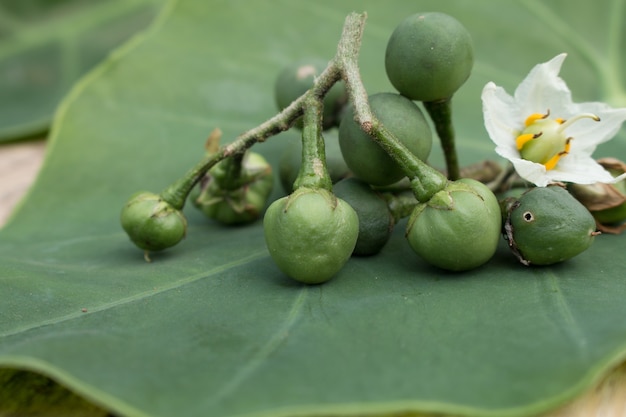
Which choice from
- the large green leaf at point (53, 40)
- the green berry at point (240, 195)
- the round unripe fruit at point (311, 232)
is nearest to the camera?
the round unripe fruit at point (311, 232)

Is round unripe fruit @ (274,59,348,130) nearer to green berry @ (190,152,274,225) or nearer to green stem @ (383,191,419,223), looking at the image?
green berry @ (190,152,274,225)

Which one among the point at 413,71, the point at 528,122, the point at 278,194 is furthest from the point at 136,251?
the point at 528,122

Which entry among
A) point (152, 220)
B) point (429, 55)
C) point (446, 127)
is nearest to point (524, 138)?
point (446, 127)

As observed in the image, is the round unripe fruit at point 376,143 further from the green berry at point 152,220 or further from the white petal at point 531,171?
the green berry at point 152,220

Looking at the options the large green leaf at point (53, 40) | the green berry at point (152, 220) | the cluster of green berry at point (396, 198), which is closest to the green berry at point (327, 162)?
the cluster of green berry at point (396, 198)

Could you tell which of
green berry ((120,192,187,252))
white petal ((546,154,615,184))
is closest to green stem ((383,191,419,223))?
white petal ((546,154,615,184))

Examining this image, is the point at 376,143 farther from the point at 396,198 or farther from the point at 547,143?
the point at 547,143

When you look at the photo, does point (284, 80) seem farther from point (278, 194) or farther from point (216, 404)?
point (216, 404)
